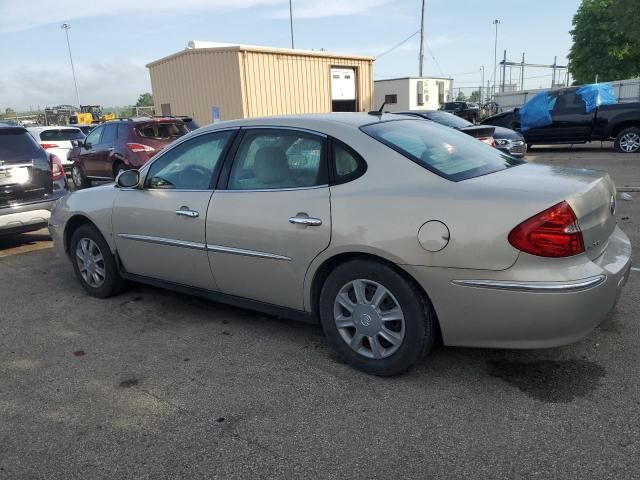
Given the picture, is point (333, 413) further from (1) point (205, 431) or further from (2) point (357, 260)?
(2) point (357, 260)

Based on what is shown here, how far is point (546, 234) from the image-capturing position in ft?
8.77

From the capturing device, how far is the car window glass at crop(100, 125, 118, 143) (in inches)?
453

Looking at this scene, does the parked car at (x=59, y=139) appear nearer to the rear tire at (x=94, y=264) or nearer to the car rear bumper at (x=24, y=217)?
the car rear bumper at (x=24, y=217)

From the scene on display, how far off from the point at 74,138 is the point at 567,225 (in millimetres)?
15255

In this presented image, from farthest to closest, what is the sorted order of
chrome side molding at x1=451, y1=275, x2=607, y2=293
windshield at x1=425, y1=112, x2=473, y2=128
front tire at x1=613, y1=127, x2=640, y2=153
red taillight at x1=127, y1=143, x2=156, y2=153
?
front tire at x1=613, y1=127, x2=640, y2=153 → windshield at x1=425, y1=112, x2=473, y2=128 → red taillight at x1=127, y1=143, x2=156, y2=153 → chrome side molding at x1=451, y1=275, x2=607, y2=293

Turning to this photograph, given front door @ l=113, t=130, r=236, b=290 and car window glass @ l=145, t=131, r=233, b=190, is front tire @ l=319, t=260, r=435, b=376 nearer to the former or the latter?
front door @ l=113, t=130, r=236, b=290

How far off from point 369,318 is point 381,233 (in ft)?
1.73

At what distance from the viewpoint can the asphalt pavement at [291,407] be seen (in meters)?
2.46

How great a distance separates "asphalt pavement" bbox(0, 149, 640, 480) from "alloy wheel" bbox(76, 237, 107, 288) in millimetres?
658

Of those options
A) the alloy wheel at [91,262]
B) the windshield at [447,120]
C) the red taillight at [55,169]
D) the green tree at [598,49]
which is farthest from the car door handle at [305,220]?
the green tree at [598,49]

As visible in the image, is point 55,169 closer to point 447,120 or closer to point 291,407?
point 291,407

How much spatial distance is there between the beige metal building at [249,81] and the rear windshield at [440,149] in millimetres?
13602

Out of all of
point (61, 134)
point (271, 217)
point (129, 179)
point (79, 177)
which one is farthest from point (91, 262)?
point (61, 134)

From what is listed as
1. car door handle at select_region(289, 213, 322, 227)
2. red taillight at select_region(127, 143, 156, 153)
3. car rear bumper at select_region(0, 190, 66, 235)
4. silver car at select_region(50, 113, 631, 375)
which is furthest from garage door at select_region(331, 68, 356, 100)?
car door handle at select_region(289, 213, 322, 227)
